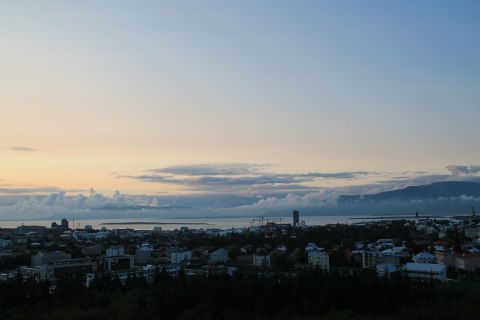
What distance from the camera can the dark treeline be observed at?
8531mm

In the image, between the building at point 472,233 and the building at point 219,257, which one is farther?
the building at point 472,233

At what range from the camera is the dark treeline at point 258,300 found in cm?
853

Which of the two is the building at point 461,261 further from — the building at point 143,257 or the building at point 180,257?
the building at point 143,257

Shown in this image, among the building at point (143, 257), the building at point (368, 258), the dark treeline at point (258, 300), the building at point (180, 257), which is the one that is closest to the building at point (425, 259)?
the building at point (368, 258)

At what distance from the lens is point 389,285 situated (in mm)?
9438

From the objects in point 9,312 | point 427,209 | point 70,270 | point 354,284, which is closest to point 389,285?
point 354,284

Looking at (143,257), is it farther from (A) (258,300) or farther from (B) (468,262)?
(A) (258,300)

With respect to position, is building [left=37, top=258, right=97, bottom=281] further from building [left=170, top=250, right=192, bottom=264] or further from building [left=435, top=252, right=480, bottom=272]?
building [left=435, top=252, right=480, bottom=272]

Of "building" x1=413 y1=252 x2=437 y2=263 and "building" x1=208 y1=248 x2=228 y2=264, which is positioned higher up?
"building" x1=413 y1=252 x2=437 y2=263

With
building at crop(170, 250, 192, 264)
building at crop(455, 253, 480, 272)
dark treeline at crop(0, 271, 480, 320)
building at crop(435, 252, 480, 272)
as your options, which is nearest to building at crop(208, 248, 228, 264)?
building at crop(170, 250, 192, 264)

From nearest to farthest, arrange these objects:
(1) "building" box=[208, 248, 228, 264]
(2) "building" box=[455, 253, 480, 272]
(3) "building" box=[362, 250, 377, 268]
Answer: (2) "building" box=[455, 253, 480, 272]
(3) "building" box=[362, 250, 377, 268]
(1) "building" box=[208, 248, 228, 264]

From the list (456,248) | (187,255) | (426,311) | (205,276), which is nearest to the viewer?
(426,311)

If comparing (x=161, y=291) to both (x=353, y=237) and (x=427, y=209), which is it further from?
(x=427, y=209)

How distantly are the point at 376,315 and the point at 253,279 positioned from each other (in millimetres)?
2212
